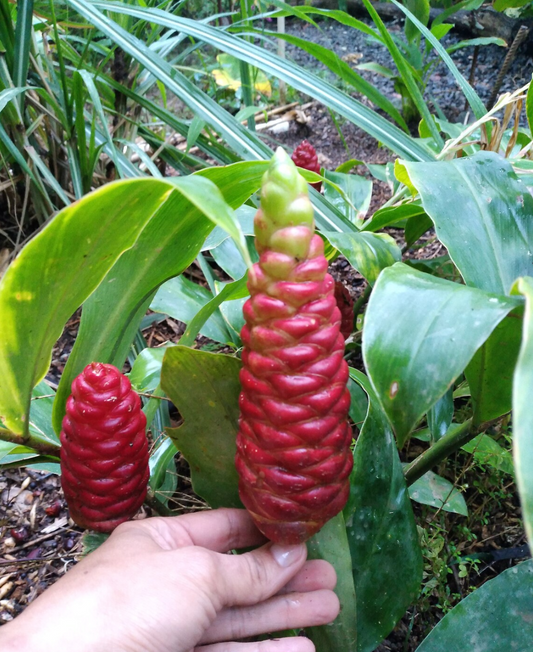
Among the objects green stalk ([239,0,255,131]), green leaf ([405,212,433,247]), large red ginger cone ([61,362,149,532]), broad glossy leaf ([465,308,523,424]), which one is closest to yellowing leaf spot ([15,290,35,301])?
large red ginger cone ([61,362,149,532])

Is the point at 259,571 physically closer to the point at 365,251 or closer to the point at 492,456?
the point at 365,251

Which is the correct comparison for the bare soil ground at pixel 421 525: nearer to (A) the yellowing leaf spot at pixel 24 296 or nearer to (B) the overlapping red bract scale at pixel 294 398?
(B) the overlapping red bract scale at pixel 294 398

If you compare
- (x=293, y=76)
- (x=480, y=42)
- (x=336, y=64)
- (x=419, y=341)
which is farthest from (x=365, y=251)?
(x=480, y=42)

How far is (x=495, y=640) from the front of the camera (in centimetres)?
84

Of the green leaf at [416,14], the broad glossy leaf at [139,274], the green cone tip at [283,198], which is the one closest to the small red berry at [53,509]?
the broad glossy leaf at [139,274]

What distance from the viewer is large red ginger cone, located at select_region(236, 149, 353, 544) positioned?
21.9 inches

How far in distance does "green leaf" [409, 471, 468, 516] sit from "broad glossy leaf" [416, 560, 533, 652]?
0.28m

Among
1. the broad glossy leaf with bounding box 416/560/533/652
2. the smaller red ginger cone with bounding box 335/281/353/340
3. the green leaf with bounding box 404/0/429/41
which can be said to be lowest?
the broad glossy leaf with bounding box 416/560/533/652

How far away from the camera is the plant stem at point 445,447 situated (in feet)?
2.75

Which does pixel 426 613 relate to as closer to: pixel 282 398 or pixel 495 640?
pixel 495 640

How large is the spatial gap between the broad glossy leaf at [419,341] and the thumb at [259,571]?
0.94 feet

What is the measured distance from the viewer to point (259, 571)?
2.48 feet

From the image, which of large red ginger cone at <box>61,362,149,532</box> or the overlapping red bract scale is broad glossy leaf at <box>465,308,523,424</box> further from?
large red ginger cone at <box>61,362,149,532</box>

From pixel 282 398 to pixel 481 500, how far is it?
3.51 feet
